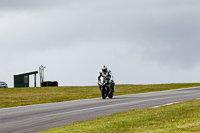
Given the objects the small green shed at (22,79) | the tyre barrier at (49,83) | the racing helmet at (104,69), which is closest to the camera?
the racing helmet at (104,69)

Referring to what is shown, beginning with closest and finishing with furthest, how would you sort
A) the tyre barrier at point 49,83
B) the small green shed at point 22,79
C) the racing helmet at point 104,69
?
the racing helmet at point 104,69 → the tyre barrier at point 49,83 → the small green shed at point 22,79

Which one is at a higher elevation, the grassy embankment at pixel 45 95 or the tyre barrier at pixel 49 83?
the tyre barrier at pixel 49 83

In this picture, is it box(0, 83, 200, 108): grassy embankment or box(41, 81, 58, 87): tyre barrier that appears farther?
box(41, 81, 58, 87): tyre barrier

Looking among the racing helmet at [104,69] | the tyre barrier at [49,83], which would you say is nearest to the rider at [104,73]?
the racing helmet at [104,69]

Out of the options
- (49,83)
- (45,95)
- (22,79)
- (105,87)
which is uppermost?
(22,79)

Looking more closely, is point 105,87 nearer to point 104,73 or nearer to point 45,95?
point 104,73

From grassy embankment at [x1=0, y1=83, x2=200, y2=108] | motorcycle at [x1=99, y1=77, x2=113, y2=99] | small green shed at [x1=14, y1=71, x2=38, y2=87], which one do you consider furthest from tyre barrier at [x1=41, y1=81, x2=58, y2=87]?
motorcycle at [x1=99, y1=77, x2=113, y2=99]

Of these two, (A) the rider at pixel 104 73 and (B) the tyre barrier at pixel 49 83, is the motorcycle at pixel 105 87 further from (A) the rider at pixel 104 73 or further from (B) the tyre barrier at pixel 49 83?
(B) the tyre barrier at pixel 49 83

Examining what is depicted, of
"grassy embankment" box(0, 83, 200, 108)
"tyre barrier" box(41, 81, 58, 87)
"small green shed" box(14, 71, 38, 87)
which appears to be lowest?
"grassy embankment" box(0, 83, 200, 108)

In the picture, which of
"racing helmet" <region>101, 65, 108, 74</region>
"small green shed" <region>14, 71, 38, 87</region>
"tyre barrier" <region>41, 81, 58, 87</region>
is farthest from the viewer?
"small green shed" <region>14, 71, 38, 87</region>

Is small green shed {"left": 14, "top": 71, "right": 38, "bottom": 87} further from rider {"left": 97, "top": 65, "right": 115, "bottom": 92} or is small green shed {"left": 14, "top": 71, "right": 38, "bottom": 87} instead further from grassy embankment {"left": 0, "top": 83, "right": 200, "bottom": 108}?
rider {"left": 97, "top": 65, "right": 115, "bottom": 92}

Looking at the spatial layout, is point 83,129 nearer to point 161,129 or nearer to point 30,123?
point 161,129

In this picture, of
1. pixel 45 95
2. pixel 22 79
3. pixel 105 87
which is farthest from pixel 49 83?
pixel 105 87

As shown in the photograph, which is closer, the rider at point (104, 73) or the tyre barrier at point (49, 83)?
the rider at point (104, 73)
